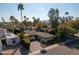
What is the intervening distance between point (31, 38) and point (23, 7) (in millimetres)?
867

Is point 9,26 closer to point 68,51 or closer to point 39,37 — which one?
point 39,37

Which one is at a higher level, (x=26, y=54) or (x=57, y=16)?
(x=57, y=16)

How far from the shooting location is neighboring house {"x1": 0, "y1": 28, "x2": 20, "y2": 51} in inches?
220

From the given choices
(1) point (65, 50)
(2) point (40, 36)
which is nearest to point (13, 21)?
(2) point (40, 36)

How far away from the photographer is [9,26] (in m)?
5.63

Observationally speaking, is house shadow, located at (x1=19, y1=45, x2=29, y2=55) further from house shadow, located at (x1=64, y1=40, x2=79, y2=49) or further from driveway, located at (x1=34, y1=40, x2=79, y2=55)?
house shadow, located at (x1=64, y1=40, x2=79, y2=49)

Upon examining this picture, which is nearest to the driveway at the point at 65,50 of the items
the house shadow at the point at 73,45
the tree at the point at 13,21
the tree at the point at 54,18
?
the house shadow at the point at 73,45

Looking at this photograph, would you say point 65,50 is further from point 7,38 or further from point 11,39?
point 7,38

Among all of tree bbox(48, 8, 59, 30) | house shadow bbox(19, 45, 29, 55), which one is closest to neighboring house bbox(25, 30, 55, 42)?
tree bbox(48, 8, 59, 30)

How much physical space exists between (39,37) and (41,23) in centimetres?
40

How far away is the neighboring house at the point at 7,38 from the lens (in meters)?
5.59

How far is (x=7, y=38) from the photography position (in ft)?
18.5
